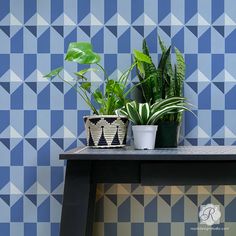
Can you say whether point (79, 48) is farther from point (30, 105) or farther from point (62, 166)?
point (62, 166)

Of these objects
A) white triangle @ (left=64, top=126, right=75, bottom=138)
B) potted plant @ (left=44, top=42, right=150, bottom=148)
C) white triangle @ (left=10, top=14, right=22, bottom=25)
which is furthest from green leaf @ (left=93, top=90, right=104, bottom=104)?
white triangle @ (left=10, top=14, right=22, bottom=25)

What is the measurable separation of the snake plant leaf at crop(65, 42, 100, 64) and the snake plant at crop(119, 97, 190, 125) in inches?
7.8

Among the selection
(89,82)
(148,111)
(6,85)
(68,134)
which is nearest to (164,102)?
(148,111)

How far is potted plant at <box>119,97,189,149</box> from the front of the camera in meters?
1.44

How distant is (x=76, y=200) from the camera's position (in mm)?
1294

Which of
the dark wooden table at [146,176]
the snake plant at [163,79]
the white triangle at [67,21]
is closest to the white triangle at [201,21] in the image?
the snake plant at [163,79]

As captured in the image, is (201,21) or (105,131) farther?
(201,21)

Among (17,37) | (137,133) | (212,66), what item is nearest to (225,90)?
(212,66)

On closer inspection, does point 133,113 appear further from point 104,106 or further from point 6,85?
point 6,85

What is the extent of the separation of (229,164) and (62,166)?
691 mm

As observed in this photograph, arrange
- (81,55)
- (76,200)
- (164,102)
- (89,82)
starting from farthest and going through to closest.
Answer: (89,82) → (164,102) → (81,55) → (76,200)

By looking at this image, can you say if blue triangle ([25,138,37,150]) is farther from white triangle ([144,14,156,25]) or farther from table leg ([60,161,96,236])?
white triangle ([144,14,156,25])

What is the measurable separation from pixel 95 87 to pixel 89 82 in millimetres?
65

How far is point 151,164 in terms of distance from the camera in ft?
4.28
